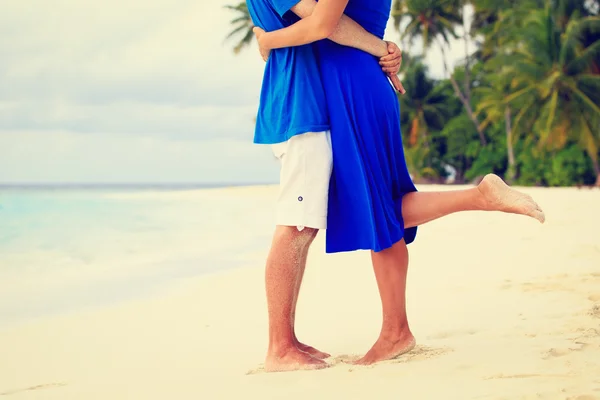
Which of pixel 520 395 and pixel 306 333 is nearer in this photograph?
pixel 520 395

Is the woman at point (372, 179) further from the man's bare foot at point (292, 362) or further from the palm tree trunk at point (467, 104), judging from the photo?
the palm tree trunk at point (467, 104)

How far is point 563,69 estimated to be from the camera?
1994 cm

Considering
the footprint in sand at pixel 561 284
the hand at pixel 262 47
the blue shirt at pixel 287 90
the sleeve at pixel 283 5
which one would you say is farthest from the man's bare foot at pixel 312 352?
the footprint in sand at pixel 561 284

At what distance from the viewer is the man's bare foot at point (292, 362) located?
2213 millimetres

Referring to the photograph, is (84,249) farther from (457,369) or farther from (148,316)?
(457,369)

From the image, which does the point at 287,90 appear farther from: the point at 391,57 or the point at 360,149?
the point at 391,57

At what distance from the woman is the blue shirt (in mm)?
40

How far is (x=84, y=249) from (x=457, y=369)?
664 cm

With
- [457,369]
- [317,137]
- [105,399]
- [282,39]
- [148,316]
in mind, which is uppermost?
[282,39]

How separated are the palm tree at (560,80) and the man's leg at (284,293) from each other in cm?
1908

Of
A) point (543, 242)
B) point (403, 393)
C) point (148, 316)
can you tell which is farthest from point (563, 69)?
point (403, 393)

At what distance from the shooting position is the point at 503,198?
2.20 metres

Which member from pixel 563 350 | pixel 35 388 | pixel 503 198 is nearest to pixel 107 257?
pixel 35 388

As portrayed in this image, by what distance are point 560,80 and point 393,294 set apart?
63.6ft
